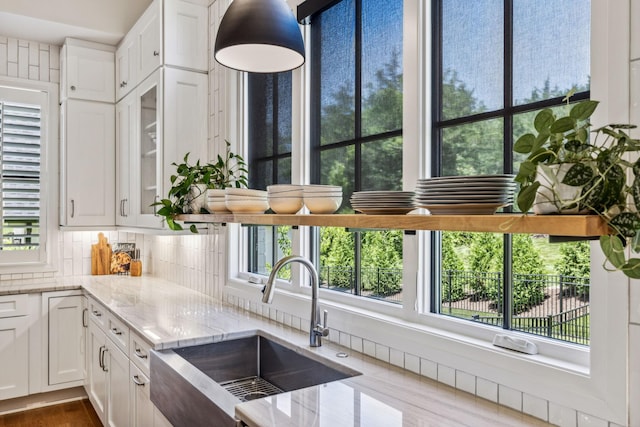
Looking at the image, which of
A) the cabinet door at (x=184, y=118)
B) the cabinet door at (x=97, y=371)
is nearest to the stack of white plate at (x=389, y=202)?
the cabinet door at (x=184, y=118)

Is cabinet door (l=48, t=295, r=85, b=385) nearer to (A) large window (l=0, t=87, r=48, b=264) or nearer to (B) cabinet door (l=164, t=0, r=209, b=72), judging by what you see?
(A) large window (l=0, t=87, r=48, b=264)

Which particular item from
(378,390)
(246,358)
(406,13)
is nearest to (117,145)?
(246,358)

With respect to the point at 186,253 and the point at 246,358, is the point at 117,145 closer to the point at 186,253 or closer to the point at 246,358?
the point at 186,253

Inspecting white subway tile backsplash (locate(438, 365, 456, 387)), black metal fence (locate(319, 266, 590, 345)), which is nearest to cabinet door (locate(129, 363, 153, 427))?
black metal fence (locate(319, 266, 590, 345))

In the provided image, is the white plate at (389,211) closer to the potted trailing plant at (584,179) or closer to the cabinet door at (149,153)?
the potted trailing plant at (584,179)

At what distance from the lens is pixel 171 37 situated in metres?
2.95

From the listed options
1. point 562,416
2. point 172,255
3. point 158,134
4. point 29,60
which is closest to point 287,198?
point 562,416

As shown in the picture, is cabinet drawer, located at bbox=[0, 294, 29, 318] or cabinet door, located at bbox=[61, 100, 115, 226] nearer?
cabinet drawer, located at bbox=[0, 294, 29, 318]

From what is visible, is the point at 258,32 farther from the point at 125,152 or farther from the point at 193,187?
the point at 125,152

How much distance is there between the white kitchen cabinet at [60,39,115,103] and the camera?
3.68 metres

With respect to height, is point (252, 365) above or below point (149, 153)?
below

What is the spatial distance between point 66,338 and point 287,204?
266cm

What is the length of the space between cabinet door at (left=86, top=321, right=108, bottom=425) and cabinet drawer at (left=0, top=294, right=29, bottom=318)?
0.50m

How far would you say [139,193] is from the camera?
331 cm
